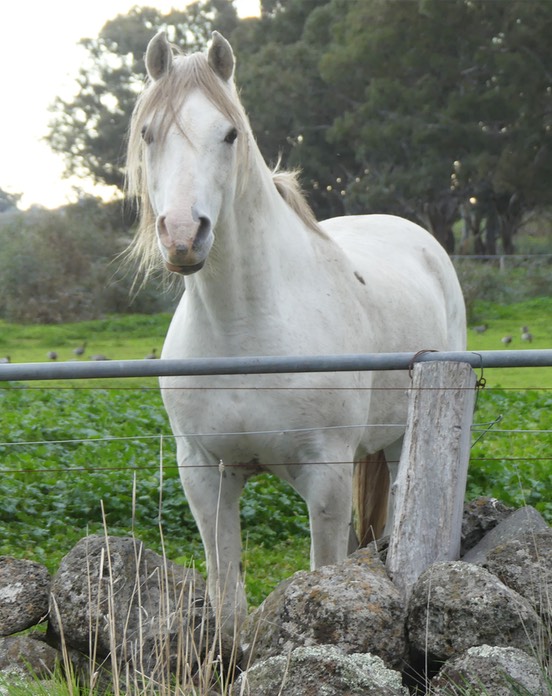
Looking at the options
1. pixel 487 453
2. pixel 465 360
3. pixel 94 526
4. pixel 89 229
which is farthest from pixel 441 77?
pixel 465 360

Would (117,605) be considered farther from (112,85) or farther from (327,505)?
(112,85)

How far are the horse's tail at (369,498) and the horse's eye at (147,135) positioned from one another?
7.44 feet

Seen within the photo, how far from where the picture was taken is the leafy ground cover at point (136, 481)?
612 centimetres

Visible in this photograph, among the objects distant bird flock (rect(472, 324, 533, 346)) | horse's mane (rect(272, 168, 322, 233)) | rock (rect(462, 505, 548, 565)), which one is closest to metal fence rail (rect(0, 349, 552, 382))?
rock (rect(462, 505, 548, 565))

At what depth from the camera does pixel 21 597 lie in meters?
3.13

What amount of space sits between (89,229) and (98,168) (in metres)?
14.0

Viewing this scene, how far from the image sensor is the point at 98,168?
4697cm

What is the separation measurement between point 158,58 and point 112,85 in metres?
46.6

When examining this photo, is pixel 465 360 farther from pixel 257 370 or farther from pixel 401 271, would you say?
pixel 401 271

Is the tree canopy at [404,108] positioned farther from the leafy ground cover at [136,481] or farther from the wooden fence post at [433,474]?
the wooden fence post at [433,474]

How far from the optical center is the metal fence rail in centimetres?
307

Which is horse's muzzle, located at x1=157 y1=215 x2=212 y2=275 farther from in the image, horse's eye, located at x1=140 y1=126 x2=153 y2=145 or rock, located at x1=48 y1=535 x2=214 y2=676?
rock, located at x1=48 y1=535 x2=214 y2=676

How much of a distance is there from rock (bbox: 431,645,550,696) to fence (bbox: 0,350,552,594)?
45cm

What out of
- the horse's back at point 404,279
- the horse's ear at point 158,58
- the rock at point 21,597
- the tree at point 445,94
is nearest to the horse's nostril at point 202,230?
the horse's ear at point 158,58
